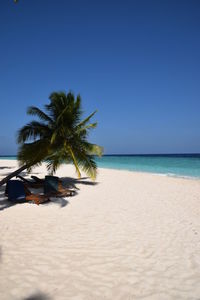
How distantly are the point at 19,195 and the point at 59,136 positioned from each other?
374 centimetres

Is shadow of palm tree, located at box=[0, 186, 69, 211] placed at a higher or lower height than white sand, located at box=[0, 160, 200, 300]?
lower

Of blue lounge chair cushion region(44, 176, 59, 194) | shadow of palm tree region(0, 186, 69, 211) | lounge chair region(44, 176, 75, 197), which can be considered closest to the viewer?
shadow of palm tree region(0, 186, 69, 211)

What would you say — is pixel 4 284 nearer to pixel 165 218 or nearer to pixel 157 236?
pixel 157 236

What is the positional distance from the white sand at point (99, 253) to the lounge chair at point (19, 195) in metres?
0.52

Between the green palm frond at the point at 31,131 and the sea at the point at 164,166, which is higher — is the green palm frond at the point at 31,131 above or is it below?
above

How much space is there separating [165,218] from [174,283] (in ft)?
10.1

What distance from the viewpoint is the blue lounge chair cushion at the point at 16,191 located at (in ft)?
23.0

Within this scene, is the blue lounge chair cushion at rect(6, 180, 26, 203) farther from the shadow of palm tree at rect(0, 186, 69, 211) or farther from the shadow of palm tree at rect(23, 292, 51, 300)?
the shadow of palm tree at rect(23, 292, 51, 300)

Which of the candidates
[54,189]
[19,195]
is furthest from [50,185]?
[19,195]

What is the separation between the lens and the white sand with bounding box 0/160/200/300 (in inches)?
101

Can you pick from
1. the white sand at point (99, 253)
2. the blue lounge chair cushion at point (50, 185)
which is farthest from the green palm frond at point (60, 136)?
the white sand at point (99, 253)

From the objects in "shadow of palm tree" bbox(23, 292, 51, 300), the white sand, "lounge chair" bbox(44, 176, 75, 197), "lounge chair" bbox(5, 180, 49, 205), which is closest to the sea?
"lounge chair" bbox(44, 176, 75, 197)

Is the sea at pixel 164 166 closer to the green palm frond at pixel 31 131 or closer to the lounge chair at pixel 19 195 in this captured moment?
the green palm frond at pixel 31 131

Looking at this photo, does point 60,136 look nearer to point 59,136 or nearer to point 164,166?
point 59,136
